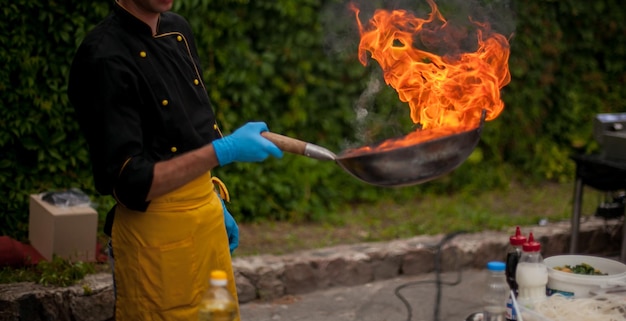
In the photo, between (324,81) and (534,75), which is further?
(534,75)

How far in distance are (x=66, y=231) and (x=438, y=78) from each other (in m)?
2.81

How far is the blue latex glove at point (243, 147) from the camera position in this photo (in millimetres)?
2719

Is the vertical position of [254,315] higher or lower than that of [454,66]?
lower

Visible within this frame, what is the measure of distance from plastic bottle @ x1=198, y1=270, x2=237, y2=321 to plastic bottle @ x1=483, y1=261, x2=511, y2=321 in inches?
46.8

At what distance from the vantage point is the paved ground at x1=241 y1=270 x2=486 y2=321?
5.21 metres

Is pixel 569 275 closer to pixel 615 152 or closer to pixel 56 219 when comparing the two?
pixel 615 152

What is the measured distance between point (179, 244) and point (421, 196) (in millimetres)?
5001

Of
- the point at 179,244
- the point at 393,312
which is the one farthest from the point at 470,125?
the point at 393,312

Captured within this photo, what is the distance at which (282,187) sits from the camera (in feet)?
22.3

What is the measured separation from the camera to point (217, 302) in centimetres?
250

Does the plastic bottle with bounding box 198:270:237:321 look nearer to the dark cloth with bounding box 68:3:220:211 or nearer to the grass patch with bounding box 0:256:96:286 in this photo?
the dark cloth with bounding box 68:3:220:211

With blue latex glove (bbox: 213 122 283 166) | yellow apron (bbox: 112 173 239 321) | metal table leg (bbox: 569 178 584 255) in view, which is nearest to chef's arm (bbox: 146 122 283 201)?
blue latex glove (bbox: 213 122 283 166)

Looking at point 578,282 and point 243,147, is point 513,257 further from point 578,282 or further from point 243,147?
point 243,147

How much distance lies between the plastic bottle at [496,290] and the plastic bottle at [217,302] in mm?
1189
